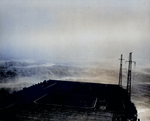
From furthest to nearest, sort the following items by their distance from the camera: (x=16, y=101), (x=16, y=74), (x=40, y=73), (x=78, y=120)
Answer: (x=40, y=73), (x=16, y=74), (x=16, y=101), (x=78, y=120)

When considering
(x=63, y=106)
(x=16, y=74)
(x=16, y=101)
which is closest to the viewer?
(x=63, y=106)

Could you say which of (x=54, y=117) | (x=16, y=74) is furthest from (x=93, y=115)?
(x=16, y=74)

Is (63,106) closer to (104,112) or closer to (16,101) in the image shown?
(104,112)

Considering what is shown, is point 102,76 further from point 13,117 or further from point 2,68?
point 13,117

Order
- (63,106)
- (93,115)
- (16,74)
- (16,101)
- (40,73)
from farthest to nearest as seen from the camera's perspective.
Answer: (40,73) → (16,74) → (16,101) → (63,106) → (93,115)

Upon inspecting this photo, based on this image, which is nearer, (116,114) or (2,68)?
(116,114)

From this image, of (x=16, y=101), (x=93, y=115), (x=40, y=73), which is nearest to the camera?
(x=93, y=115)

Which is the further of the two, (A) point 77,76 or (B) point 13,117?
(A) point 77,76

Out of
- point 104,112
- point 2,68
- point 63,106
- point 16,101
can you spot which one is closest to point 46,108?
point 63,106
